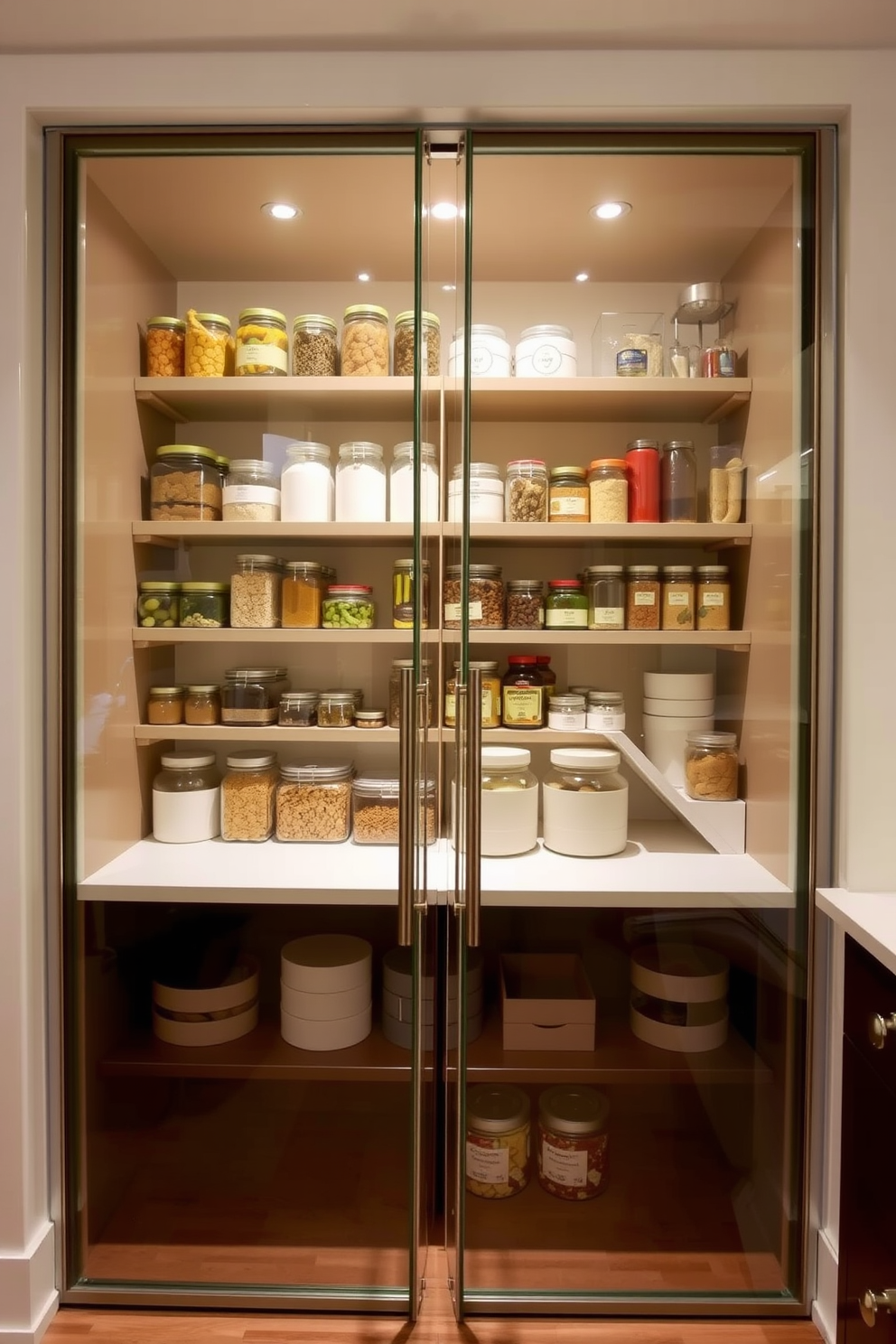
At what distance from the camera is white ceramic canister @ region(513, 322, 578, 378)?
1.41 metres

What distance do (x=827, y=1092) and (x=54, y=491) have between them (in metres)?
1.78

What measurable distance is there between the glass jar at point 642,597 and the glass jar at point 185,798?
864 millimetres

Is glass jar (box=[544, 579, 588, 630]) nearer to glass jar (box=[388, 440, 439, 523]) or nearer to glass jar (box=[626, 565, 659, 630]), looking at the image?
glass jar (box=[626, 565, 659, 630])

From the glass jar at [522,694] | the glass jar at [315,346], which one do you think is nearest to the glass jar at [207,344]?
the glass jar at [315,346]

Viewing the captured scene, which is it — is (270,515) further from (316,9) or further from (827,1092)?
(827,1092)

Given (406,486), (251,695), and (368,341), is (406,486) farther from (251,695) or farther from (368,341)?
(251,695)

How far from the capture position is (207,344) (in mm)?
1446

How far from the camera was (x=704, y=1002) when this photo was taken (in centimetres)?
146

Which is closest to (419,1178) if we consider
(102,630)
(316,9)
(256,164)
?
(102,630)

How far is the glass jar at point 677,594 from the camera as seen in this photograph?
1.39m

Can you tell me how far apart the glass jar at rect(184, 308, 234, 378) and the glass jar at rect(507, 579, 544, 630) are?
69 cm

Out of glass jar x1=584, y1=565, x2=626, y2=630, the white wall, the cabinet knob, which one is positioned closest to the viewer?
the cabinet knob

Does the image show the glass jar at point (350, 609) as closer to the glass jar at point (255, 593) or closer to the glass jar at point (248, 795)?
the glass jar at point (255, 593)

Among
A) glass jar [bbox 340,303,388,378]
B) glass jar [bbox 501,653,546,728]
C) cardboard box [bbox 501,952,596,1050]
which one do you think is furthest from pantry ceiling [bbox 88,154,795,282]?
cardboard box [bbox 501,952,596,1050]
